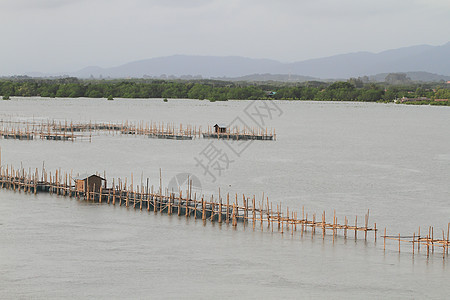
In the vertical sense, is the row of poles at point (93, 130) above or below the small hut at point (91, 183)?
above

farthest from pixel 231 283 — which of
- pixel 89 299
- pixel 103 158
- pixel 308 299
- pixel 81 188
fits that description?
pixel 103 158

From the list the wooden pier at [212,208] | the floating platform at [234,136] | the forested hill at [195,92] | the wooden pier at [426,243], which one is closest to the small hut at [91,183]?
the wooden pier at [212,208]

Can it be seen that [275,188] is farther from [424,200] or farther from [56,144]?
[56,144]

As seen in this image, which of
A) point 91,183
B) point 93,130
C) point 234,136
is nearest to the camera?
point 91,183

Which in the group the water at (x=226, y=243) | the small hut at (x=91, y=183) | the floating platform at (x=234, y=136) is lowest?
the water at (x=226, y=243)

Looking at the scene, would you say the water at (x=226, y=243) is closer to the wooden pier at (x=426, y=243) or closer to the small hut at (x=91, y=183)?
the wooden pier at (x=426, y=243)

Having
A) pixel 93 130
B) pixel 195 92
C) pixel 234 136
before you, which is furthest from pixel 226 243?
pixel 195 92

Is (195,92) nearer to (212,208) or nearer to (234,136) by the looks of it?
(234,136)

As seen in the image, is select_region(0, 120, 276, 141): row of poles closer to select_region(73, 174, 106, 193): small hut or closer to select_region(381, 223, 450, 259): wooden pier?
select_region(73, 174, 106, 193): small hut

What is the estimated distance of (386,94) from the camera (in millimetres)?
141250

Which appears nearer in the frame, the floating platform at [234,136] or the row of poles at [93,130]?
the row of poles at [93,130]

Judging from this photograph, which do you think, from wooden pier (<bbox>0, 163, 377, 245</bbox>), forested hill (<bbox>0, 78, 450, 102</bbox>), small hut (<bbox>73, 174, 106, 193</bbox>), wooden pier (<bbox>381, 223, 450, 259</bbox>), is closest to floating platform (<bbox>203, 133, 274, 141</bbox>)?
wooden pier (<bbox>0, 163, 377, 245</bbox>)

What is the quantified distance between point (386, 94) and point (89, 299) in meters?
132

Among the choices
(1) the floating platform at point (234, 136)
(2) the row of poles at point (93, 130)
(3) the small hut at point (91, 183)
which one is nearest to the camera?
(3) the small hut at point (91, 183)
